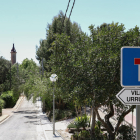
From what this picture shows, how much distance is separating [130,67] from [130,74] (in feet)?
0.36

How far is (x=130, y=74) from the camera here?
3.43m

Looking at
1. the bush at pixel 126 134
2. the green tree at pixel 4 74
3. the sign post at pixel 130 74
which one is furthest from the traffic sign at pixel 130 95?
the green tree at pixel 4 74

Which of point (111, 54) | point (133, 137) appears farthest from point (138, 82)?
point (133, 137)

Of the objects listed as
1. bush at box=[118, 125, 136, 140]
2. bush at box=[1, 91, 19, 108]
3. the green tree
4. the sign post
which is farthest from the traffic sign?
the green tree

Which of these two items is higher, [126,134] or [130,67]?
[130,67]

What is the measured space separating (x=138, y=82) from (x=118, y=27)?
5.97 metres

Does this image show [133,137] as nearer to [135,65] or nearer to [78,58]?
[78,58]

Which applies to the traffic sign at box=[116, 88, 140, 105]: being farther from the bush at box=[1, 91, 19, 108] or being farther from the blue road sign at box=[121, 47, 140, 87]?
the bush at box=[1, 91, 19, 108]

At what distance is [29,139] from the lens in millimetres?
14188

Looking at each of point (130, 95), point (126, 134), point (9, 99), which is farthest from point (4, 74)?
point (130, 95)

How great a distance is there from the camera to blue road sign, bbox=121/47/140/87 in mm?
3428

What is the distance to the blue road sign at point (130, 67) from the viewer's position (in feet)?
11.2

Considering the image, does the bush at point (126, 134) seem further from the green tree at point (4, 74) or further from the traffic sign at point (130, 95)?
the green tree at point (4, 74)

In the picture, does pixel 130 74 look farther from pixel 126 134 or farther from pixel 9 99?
pixel 9 99
